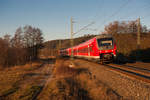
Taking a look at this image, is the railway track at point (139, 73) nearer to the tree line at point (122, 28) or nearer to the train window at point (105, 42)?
the train window at point (105, 42)

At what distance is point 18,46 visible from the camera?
3044cm

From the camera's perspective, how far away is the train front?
15.9 meters

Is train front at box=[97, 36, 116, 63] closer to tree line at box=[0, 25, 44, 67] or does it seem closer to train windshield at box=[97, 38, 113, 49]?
train windshield at box=[97, 38, 113, 49]

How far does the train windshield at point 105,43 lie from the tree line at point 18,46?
48.2 feet

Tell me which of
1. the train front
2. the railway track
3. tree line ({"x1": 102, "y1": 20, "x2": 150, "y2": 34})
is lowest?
the railway track

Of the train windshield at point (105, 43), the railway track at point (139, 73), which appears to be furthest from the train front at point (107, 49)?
the railway track at point (139, 73)

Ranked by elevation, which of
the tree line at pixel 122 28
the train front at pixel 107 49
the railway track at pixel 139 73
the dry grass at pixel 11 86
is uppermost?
the tree line at pixel 122 28

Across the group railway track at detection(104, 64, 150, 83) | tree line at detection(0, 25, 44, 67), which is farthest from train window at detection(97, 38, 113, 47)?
tree line at detection(0, 25, 44, 67)

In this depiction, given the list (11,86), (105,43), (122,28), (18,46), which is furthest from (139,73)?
(122,28)

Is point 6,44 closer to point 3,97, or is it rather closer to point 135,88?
point 3,97

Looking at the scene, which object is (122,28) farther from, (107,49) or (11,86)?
(11,86)

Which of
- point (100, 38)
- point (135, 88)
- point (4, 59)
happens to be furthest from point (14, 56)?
point (135, 88)

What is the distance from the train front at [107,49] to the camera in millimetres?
15891

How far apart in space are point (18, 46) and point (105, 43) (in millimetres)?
20285
